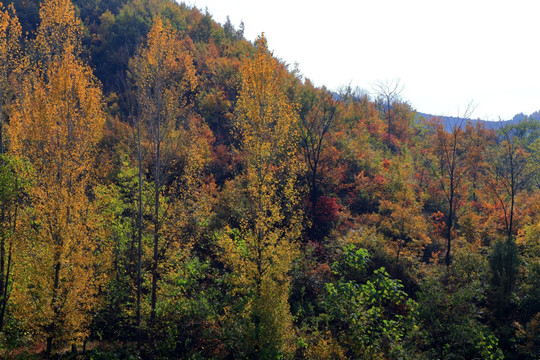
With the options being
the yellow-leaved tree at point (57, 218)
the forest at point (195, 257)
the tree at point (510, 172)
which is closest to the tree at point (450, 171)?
the forest at point (195, 257)

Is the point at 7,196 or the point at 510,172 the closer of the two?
the point at 7,196

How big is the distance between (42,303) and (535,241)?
23.8 metres

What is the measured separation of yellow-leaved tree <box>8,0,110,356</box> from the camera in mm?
12047

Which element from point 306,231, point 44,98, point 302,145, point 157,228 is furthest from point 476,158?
point 44,98

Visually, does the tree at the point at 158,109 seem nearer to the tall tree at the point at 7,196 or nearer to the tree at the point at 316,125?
the tall tree at the point at 7,196

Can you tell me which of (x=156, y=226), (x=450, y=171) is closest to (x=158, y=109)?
(x=156, y=226)

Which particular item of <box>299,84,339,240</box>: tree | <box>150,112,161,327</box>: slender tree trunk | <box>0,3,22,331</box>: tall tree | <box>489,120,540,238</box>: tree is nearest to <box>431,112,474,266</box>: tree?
<box>489,120,540,238</box>: tree

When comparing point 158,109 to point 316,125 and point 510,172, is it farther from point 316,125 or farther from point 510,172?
point 510,172

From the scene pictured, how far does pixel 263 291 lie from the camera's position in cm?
1333

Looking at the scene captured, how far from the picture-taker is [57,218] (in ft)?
41.1

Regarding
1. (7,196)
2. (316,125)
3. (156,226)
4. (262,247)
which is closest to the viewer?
(7,196)

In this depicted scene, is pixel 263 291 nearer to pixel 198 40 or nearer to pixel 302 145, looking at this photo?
pixel 302 145

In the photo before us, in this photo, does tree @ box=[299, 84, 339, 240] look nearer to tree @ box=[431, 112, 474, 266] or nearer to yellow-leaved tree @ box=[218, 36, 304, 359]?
tree @ box=[431, 112, 474, 266]

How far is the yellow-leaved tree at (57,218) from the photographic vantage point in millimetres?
12047
